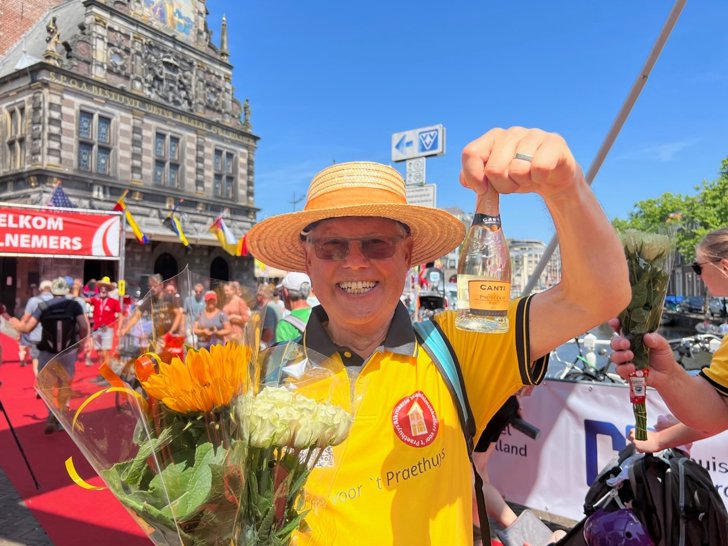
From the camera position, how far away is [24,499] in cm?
452

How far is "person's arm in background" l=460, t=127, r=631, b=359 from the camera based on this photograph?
1218 mm

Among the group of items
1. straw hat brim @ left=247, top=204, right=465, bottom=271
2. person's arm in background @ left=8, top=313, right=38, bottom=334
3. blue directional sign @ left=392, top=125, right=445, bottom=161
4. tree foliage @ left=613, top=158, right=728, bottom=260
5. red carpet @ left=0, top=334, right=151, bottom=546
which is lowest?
red carpet @ left=0, top=334, right=151, bottom=546

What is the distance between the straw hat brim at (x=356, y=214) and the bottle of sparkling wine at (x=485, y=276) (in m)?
0.24

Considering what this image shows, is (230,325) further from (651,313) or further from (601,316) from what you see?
(651,313)

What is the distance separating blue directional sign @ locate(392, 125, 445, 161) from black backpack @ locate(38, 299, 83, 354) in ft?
18.6

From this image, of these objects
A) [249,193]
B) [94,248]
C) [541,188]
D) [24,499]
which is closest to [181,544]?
[541,188]

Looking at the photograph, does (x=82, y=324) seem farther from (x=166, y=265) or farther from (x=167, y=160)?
(x=167, y=160)

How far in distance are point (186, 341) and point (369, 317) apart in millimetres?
593

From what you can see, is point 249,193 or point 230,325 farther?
point 249,193

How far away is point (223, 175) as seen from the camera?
2572 cm

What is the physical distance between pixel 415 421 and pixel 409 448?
82 mm

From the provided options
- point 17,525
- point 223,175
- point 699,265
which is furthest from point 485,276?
point 223,175

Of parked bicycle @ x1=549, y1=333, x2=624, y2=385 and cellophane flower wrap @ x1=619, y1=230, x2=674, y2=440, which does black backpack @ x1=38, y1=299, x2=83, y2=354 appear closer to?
parked bicycle @ x1=549, y1=333, x2=624, y2=385

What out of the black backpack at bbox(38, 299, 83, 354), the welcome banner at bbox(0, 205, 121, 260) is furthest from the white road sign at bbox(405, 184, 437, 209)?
the welcome banner at bbox(0, 205, 121, 260)
